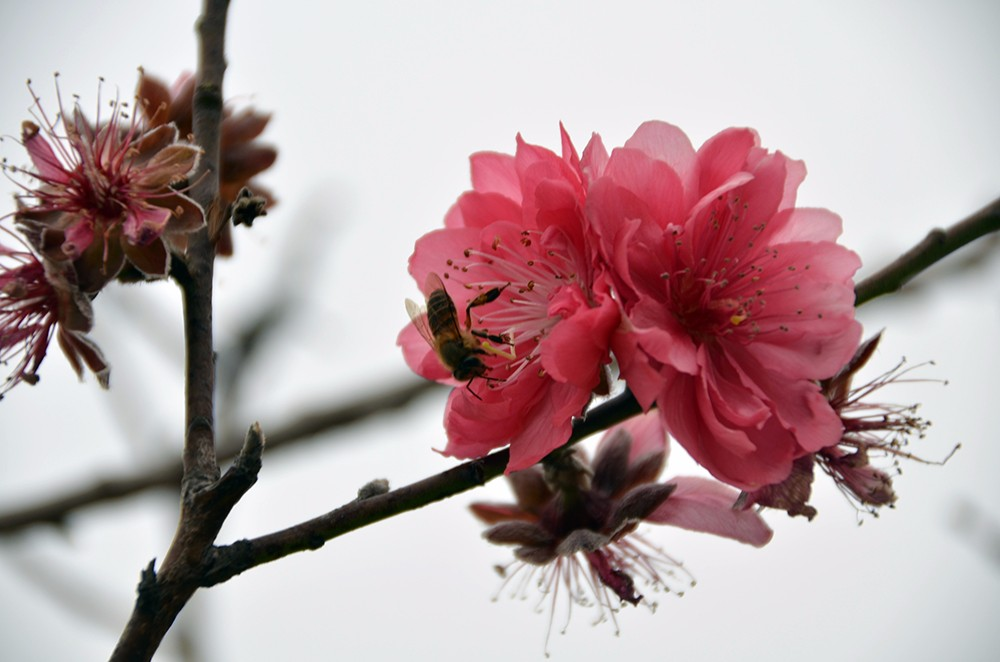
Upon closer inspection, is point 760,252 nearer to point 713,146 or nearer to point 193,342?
point 713,146

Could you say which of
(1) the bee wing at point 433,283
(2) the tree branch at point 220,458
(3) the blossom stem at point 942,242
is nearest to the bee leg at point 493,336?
(1) the bee wing at point 433,283

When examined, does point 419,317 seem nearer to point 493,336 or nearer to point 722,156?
point 493,336

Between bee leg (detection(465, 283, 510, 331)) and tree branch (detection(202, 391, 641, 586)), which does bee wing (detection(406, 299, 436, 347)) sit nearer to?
bee leg (detection(465, 283, 510, 331))

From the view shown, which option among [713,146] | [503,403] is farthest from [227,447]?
[713,146]

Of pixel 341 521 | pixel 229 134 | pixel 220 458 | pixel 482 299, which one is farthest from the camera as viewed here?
pixel 220 458

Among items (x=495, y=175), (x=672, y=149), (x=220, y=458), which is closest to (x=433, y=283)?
(x=495, y=175)

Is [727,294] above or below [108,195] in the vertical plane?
below

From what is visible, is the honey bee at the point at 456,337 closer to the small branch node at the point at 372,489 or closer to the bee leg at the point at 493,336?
the bee leg at the point at 493,336
